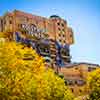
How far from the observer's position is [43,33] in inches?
4328

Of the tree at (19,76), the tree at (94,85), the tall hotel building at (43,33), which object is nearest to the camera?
the tree at (19,76)

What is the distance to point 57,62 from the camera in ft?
368

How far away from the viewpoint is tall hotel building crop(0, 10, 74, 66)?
101625mm

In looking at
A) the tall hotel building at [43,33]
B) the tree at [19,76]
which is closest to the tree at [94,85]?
the tree at [19,76]

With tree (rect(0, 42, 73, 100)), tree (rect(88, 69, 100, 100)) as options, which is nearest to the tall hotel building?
tree (rect(88, 69, 100, 100))

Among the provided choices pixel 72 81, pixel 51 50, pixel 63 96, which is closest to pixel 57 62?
pixel 51 50

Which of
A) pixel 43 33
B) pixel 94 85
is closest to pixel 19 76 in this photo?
pixel 94 85

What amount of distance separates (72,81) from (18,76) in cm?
6508

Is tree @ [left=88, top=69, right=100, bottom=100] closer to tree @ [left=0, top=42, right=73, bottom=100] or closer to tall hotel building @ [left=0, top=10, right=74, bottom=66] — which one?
tree @ [left=0, top=42, right=73, bottom=100]

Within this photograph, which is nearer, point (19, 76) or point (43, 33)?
point (19, 76)

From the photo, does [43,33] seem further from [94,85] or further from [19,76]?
[19,76]

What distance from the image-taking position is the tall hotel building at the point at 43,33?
101625mm

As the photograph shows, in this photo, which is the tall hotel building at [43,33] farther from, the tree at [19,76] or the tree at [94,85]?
the tree at [19,76]

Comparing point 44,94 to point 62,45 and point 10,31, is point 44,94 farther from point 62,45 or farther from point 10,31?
point 62,45
